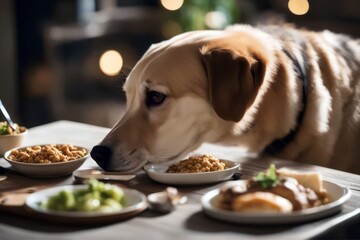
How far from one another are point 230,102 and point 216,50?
16 centimetres

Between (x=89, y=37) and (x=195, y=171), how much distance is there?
3540 mm

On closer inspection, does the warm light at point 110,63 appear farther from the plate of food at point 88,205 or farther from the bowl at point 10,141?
the plate of food at point 88,205

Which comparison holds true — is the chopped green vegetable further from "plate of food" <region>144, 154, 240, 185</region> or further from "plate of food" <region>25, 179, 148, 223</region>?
"plate of food" <region>144, 154, 240, 185</region>

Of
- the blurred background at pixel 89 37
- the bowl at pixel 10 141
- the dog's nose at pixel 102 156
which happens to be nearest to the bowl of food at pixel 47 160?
the dog's nose at pixel 102 156

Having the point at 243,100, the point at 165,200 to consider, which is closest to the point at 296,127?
the point at 243,100

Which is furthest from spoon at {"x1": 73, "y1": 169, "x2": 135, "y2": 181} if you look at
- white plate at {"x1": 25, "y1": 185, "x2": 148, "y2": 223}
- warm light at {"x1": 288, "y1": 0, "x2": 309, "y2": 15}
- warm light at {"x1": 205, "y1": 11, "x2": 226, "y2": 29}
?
warm light at {"x1": 288, "y1": 0, "x2": 309, "y2": 15}

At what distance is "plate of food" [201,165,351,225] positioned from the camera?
4.93 feet

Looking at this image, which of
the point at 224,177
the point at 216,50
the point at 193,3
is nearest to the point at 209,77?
the point at 216,50

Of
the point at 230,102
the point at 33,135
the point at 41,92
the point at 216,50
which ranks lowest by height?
the point at 41,92

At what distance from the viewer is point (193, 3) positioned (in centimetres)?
491

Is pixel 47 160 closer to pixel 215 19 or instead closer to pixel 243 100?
pixel 243 100

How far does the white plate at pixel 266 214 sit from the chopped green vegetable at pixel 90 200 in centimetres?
20

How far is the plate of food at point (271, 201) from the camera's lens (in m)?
1.50

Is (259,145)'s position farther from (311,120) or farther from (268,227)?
(268,227)
